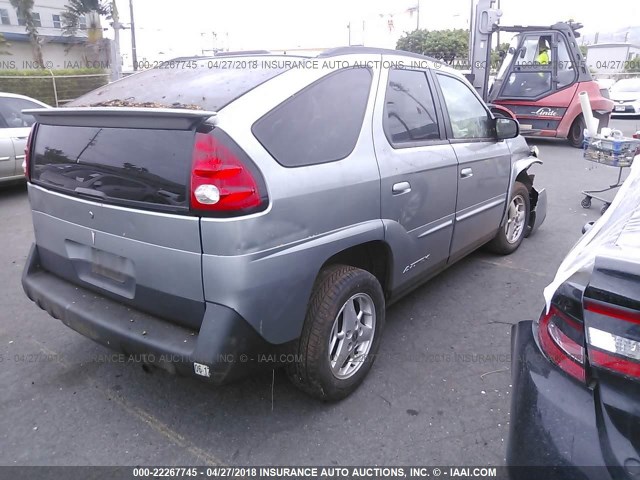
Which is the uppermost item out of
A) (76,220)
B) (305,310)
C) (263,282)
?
(76,220)

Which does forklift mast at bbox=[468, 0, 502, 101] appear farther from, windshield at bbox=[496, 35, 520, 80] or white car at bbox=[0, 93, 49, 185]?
white car at bbox=[0, 93, 49, 185]

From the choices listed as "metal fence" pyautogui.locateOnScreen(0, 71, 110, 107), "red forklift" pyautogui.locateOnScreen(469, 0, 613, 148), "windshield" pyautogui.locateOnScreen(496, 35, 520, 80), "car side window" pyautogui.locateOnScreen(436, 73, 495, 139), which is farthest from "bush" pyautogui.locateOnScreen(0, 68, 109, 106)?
"car side window" pyautogui.locateOnScreen(436, 73, 495, 139)

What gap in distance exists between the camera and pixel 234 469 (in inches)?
90.7

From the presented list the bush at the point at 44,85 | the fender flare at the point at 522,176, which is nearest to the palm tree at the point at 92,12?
the bush at the point at 44,85

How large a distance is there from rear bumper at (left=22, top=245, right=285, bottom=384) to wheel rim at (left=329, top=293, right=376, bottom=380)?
0.42 metres

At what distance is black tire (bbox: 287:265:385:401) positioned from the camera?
8.15ft

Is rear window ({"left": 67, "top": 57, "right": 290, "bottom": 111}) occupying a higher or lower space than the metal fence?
lower

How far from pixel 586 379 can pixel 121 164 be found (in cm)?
210

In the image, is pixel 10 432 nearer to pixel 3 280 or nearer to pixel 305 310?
pixel 305 310

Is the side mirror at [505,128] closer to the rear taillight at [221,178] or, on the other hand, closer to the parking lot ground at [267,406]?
the parking lot ground at [267,406]

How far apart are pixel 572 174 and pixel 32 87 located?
17.4m

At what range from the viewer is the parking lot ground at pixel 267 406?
240cm

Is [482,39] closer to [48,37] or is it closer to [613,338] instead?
[613,338]

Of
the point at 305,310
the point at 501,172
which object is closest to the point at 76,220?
the point at 305,310
